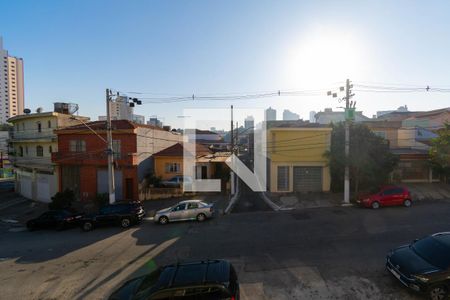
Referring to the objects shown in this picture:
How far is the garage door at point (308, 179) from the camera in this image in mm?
23750

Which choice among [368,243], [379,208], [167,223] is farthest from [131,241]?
[379,208]

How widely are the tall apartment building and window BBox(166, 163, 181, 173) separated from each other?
73.5 metres

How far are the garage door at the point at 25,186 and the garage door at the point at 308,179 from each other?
96.9 ft

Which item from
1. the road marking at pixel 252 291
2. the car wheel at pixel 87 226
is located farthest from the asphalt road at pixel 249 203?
the road marking at pixel 252 291

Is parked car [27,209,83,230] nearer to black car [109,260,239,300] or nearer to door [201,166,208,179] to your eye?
door [201,166,208,179]

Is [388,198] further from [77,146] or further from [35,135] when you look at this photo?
[35,135]

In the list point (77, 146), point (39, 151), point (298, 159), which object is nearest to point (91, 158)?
point (77, 146)

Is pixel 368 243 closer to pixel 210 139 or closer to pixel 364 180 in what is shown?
pixel 364 180

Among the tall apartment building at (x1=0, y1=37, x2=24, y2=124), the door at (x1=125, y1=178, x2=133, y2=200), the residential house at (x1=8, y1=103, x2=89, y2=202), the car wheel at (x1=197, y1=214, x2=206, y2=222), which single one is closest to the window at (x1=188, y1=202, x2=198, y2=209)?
the car wheel at (x1=197, y1=214, x2=206, y2=222)

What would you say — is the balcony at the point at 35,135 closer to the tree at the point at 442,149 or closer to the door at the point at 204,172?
the door at the point at 204,172

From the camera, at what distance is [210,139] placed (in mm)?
65875

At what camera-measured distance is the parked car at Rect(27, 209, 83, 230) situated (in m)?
17.8

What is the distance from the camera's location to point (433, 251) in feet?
26.5

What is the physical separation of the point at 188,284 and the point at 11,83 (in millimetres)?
93614
